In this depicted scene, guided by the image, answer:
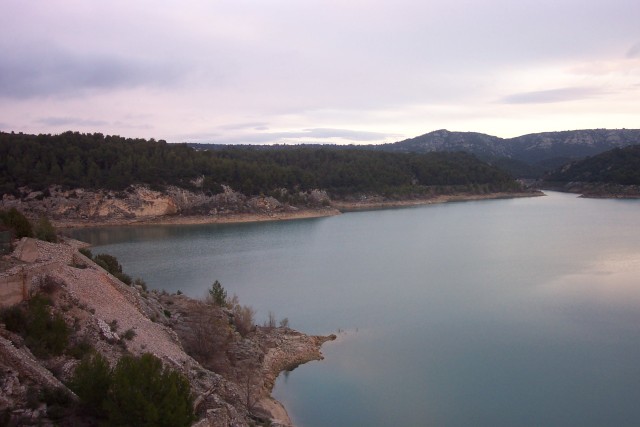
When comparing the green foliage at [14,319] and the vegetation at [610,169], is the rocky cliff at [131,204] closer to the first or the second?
the green foliage at [14,319]

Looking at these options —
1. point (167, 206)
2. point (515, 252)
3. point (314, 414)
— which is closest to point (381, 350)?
point (314, 414)

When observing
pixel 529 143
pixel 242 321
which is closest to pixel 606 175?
pixel 242 321

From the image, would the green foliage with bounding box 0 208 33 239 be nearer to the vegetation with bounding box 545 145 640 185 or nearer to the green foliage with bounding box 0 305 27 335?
the green foliage with bounding box 0 305 27 335

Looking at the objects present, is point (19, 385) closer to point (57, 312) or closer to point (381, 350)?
point (57, 312)

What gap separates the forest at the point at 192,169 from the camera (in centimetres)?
4241

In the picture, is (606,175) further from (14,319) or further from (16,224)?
(14,319)

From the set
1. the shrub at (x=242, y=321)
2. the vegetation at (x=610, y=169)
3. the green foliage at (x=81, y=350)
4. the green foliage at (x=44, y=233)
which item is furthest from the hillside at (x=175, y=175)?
the green foliage at (x=81, y=350)

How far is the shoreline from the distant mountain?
73.3 meters

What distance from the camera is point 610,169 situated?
69500mm

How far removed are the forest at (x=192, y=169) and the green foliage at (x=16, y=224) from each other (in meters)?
32.6

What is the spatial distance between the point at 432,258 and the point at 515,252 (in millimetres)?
4598

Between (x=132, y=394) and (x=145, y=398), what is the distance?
148mm

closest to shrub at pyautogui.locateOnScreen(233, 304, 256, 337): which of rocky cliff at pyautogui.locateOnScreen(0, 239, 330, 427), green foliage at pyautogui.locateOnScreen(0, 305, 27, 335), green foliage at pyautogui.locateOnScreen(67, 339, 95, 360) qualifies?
rocky cliff at pyautogui.locateOnScreen(0, 239, 330, 427)

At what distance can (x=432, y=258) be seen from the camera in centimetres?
2747
